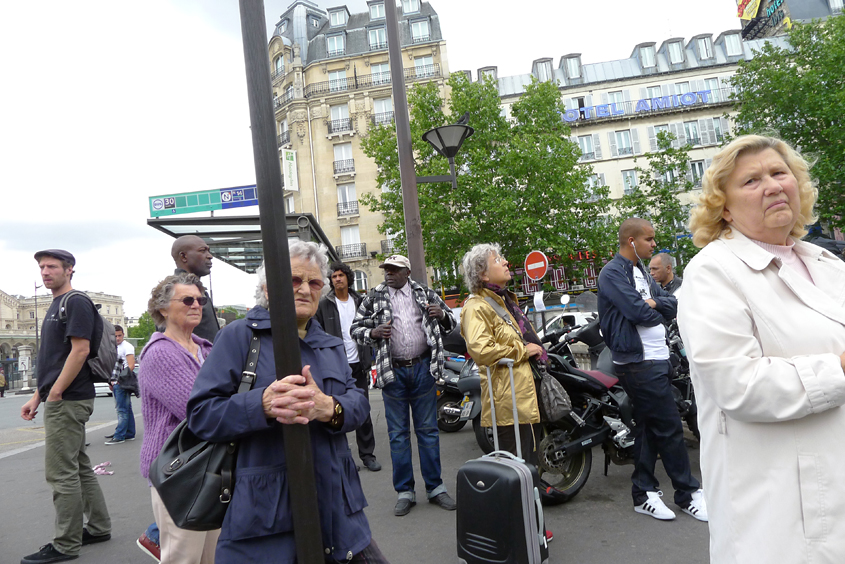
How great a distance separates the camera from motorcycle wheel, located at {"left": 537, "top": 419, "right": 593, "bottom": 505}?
467 centimetres

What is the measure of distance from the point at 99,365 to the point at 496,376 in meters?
2.88

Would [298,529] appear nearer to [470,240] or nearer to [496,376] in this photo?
[496,376]

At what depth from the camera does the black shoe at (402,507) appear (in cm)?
473

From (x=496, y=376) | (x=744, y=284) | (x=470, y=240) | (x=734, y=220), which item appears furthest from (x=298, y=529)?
(x=470, y=240)

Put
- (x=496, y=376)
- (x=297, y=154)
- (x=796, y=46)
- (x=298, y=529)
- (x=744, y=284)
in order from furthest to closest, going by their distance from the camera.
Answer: (x=297, y=154) → (x=796, y=46) → (x=496, y=376) → (x=744, y=284) → (x=298, y=529)

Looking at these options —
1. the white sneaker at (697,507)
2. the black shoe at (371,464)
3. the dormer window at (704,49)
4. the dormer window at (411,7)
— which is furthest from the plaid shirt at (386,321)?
the dormer window at (704,49)

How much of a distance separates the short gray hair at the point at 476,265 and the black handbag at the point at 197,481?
252 centimetres

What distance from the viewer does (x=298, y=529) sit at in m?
1.61

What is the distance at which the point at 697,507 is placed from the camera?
13.6 ft

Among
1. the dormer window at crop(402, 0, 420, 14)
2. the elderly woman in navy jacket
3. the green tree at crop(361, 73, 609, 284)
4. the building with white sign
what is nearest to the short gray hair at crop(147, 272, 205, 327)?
the elderly woman in navy jacket

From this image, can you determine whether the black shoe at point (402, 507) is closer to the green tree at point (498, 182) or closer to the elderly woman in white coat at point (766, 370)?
the elderly woman in white coat at point (766, 370)

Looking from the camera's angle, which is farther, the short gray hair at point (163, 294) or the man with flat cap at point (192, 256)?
the man with flat cap at point (192, 256)

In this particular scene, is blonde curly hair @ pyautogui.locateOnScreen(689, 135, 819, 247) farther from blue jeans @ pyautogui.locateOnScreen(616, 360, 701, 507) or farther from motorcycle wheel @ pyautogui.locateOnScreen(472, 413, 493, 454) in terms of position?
motorcycle wheel @ pyautogui.locateOnScreen(472, 413, 493, 454)

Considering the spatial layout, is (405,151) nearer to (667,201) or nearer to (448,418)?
(448,418)
